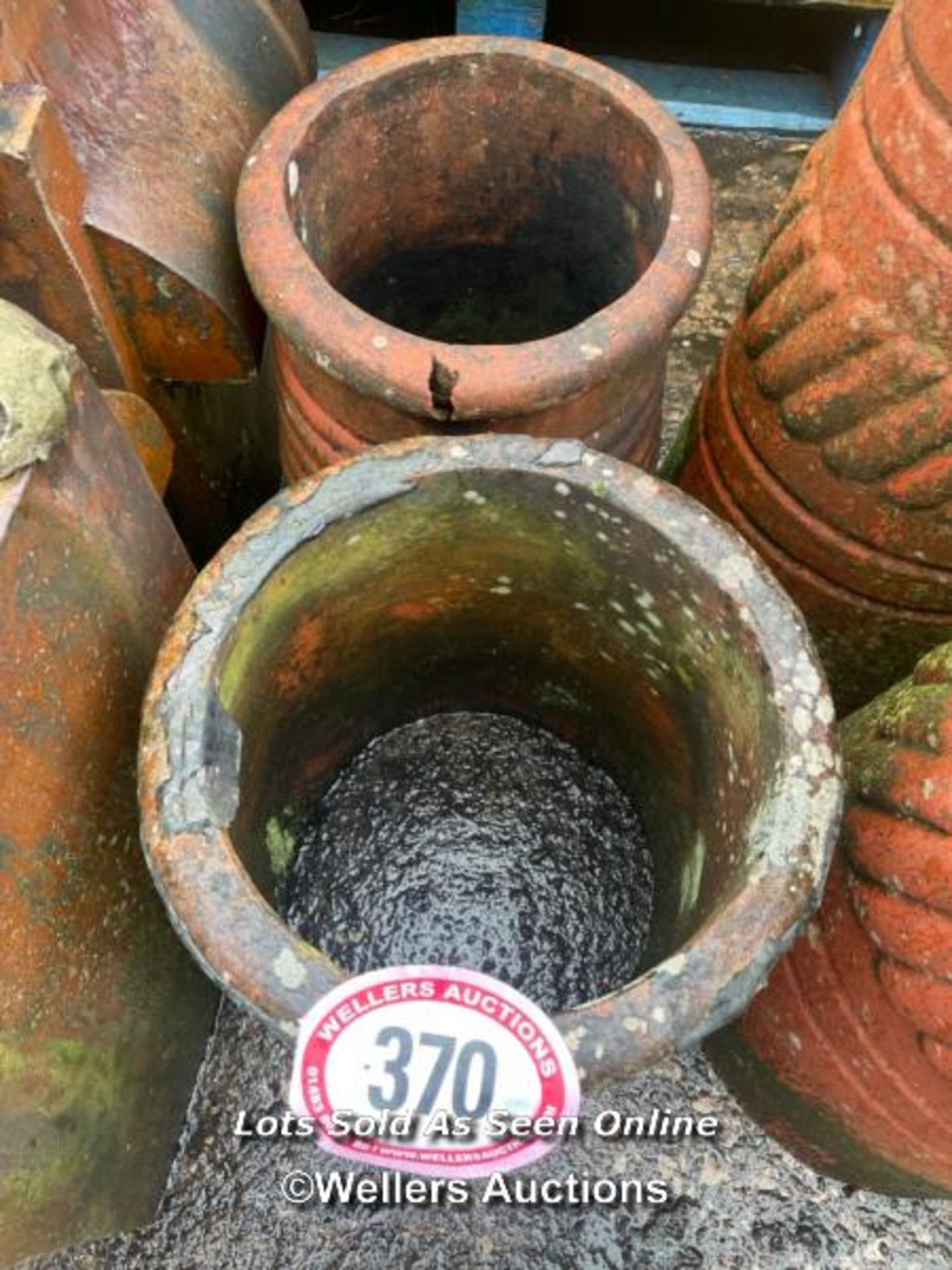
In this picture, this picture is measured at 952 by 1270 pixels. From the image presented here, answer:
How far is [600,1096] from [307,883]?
1.63 ft

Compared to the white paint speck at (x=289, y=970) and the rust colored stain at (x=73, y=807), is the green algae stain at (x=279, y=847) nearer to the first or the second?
the rust colored stain at (x=73, y=807)

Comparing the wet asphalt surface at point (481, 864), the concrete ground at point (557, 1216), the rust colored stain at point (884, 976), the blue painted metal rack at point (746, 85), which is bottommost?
the concrete ground at point (557, 1216)

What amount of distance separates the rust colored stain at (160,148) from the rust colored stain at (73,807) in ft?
1.03

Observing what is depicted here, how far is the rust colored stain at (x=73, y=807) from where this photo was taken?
1001mm

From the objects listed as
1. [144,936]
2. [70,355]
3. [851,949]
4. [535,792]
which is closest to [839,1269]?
[851,949]

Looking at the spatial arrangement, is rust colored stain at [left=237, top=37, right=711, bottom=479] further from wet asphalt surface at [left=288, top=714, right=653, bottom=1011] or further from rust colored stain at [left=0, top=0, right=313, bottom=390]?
wet asphalt surface at [left=288, top=714, right=653, bottom=1011]

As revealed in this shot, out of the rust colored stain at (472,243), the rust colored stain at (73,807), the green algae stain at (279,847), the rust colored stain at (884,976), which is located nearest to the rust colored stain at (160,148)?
the rust colored stain at (472,243)

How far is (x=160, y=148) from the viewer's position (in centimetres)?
→ 139

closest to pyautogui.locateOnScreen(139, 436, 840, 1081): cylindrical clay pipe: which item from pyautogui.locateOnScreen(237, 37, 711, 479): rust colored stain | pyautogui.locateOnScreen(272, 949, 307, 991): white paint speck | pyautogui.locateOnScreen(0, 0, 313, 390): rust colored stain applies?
pyautogui.locateOnScreen(272, 949, 307, 991): white paint speck

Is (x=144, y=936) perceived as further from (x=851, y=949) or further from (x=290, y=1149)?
(x=851, y=949)

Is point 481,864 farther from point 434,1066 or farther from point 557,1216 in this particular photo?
point 434,1066

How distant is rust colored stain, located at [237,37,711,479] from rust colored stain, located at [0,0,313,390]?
111mm

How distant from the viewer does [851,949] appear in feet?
3.96

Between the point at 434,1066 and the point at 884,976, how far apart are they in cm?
50
